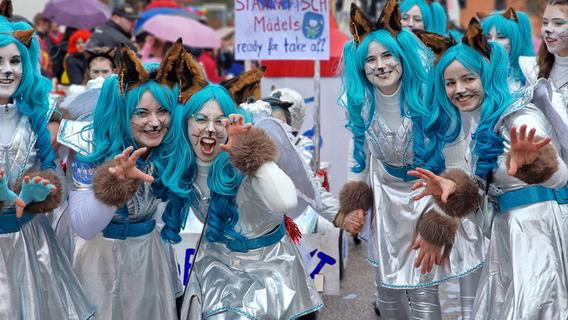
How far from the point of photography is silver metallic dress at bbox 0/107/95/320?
13.0 feet

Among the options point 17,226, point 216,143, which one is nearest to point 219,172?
point 216,143

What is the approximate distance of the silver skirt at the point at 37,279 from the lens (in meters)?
3.95

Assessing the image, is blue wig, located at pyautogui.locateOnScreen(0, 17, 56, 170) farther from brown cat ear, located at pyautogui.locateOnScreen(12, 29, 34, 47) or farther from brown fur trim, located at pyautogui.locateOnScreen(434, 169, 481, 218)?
brown fur trim, located at pyautogui.locateOnScreen(434, 169, 481, 218)

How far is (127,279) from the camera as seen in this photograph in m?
4.14

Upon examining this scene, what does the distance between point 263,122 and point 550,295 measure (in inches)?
56.0

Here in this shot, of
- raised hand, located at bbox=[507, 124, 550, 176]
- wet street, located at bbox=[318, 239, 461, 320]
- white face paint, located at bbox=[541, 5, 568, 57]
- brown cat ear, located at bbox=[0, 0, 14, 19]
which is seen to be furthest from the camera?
wet street, located at bbox=[318, 239, 461, 320]

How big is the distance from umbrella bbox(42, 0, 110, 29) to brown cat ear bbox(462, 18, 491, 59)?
703 centimetres

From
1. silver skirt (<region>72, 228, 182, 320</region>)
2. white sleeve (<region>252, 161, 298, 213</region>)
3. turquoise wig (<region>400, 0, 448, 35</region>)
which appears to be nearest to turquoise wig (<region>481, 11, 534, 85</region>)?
turquoise wig (<region>400, 0, 448, 35</region>)

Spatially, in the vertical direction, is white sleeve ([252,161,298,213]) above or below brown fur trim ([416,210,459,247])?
above

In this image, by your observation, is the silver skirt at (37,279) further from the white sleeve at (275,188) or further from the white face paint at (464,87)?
the white face paint at (464,87)

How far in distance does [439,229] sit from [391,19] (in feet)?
4.03

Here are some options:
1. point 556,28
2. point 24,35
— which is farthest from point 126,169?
point 556,28

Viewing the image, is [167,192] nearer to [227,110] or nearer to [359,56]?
[227,110]

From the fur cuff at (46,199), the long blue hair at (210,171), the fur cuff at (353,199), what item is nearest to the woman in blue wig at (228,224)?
the long blue hair at (210,171)
